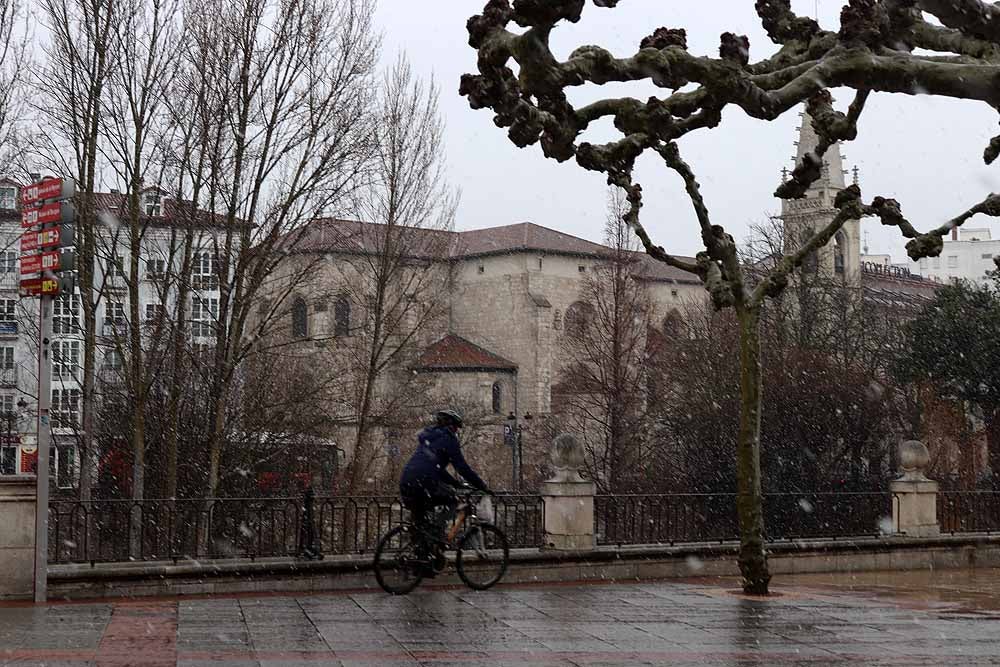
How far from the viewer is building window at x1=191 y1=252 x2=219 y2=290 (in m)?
30.7

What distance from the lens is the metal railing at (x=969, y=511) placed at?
81.0 ft

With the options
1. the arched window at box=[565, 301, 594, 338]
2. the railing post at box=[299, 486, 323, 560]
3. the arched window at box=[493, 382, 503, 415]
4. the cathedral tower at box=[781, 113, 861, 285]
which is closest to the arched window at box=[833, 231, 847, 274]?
the cathedral tower at box=[781, 113, 861, 285]

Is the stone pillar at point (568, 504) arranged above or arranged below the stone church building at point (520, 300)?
below

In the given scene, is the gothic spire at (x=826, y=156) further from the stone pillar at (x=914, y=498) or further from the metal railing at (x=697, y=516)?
the stone pillar at (x=914, y=498)

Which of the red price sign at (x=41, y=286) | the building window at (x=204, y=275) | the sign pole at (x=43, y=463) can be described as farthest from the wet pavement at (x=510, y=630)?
the building window at (x=204, y=275)

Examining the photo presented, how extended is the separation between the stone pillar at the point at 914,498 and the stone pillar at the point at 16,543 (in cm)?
1431

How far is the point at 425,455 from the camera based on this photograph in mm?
13898

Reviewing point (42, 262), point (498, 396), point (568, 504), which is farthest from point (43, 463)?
point (498, 396)

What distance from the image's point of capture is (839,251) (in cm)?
8050

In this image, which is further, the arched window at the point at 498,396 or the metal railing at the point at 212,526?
the arched window at the point at 498,396

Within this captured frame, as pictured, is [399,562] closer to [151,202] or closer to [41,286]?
[41,286]

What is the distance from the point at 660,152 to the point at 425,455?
16.3 feet

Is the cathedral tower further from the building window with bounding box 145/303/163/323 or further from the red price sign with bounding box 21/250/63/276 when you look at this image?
the red price sign with bounding box 21/250/63/276

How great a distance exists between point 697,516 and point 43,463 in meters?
11.3
